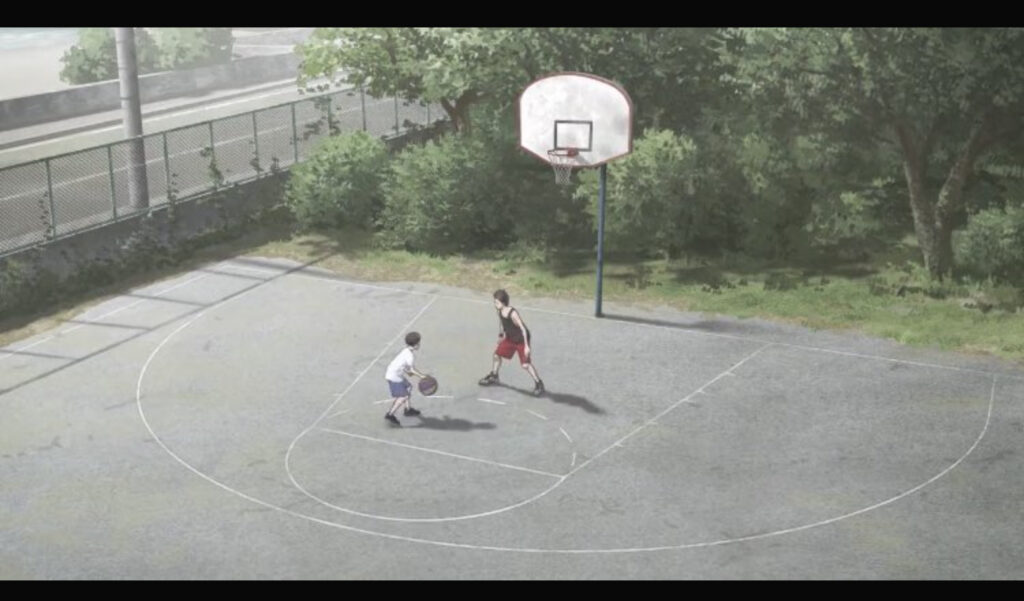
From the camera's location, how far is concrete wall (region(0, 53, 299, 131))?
42125 millimetres

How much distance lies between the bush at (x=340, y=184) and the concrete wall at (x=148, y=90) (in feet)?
63.3

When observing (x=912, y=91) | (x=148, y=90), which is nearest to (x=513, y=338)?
(x=912, y=91)

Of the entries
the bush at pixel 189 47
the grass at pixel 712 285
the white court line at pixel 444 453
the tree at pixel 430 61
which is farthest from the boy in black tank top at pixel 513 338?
the bush at pixel 189 47

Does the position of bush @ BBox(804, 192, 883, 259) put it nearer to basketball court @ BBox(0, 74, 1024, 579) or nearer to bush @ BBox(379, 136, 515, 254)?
basketball court @ BBox(0, 74, 1024, 579)

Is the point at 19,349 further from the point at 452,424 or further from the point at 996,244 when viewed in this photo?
the point at 996,244

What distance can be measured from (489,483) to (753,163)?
1214 cm

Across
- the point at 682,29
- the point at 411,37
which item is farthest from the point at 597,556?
the point at 411,37

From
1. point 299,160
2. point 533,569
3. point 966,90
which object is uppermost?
point 966,90

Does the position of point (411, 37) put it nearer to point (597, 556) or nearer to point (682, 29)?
point (682, 29)

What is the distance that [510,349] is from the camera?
18.0 metres

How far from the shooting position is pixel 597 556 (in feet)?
42.5

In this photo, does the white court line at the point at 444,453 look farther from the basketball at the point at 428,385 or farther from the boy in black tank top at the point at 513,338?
the boy in black tank top at the point at 513,338

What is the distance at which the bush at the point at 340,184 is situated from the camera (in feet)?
88.3

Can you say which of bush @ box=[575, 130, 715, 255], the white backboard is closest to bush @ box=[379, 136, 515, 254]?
the white backboard
